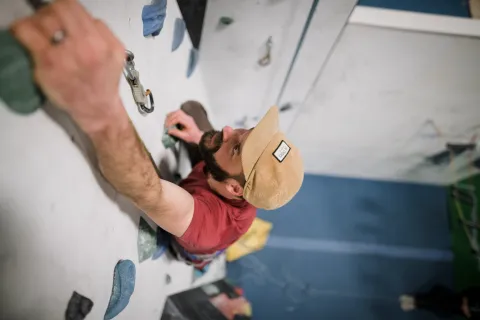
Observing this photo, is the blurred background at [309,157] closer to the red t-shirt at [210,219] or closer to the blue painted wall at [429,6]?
the blue painted wall at [429,6]

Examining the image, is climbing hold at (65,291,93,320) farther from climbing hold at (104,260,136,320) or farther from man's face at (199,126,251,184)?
man's face at (199,126,251,184)

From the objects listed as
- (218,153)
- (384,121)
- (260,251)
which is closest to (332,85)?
(384,121)

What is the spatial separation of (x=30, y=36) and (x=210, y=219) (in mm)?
601

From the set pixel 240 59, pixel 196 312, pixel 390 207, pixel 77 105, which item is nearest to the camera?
pixel 77 105

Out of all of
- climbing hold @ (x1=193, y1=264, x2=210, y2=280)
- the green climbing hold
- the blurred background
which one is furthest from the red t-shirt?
the green climbing hold

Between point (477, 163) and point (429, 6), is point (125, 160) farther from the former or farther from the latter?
point (477, 163)

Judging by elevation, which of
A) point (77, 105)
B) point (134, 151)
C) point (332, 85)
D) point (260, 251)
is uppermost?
point (77, 105)

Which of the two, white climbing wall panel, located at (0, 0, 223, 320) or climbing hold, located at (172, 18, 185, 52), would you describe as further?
climbing hold, located at (172, 18, 185, 52)

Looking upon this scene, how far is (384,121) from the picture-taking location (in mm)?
1743

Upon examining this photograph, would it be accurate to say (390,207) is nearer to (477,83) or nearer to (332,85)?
(477,83)

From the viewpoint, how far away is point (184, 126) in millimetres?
1151

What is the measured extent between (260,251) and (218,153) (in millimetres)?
1193

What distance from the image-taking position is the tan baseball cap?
0.86m

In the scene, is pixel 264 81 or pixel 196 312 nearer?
pixel 196 312
